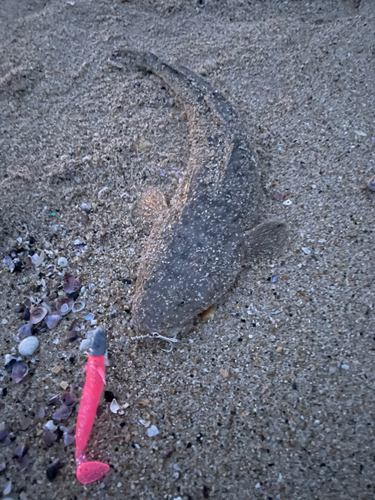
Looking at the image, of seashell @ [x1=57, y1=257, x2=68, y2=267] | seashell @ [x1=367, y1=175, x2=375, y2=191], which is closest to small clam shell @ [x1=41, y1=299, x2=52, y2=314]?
seashell @ [x1=57, y1=257, x2=68, y2=267]

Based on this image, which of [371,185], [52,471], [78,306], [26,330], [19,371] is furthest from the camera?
[371,185]

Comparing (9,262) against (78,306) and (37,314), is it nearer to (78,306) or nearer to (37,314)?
(37,314)

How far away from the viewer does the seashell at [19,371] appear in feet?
7.84

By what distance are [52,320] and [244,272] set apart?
1.50 m

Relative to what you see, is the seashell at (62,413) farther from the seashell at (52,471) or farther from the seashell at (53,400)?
the seashell at (52,471)

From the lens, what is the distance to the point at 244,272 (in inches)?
108

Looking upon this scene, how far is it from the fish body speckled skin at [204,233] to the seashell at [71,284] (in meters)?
0.50

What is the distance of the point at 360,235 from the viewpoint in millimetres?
2658

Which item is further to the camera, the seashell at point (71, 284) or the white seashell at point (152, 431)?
the seashell at point (71, 284)

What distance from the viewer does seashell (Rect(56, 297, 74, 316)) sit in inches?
104

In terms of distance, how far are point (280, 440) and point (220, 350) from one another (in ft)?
2.13

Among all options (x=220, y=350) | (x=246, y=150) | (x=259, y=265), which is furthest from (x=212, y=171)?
(x=220, y=350)

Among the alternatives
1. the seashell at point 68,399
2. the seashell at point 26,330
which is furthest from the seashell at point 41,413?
the seashell at point 26,330

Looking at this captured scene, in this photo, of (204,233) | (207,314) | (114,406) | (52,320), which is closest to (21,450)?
(114,406)
